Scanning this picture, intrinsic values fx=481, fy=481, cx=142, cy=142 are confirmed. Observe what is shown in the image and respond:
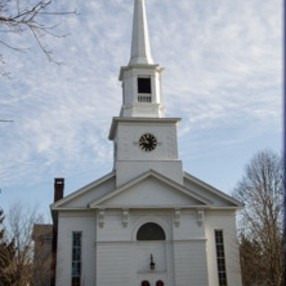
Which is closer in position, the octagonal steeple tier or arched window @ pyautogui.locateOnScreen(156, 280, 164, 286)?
arched window @ pyautogui.locateOnScreen(156, 280, 164, 286)

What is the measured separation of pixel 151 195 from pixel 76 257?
5.77 m

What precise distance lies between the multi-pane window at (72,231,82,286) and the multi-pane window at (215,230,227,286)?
8.37m

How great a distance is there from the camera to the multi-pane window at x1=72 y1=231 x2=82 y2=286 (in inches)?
1101

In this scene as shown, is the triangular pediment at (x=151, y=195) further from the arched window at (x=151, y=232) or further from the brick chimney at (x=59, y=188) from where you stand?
the brick chimney at (x=59, y=188)

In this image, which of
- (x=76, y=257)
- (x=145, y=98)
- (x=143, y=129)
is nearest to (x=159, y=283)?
(x=76, y=257)

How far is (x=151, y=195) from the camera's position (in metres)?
29.1

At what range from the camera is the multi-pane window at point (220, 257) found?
1133 inches

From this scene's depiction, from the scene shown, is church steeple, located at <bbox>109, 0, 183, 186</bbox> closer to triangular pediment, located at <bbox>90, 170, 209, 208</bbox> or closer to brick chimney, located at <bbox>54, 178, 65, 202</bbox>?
triangular pediment, located at <bbox>90, 170, 209, 208</bbox>

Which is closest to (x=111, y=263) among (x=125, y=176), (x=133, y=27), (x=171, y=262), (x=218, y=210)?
(x=171, y=262)

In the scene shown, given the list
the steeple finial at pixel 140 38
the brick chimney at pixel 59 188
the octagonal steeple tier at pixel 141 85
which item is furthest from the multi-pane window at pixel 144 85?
the brick chimney at pixel 59 188

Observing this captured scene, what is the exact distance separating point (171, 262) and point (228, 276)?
3.55 metres

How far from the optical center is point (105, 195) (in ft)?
93.3

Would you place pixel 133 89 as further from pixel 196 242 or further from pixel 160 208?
pixel 196 242

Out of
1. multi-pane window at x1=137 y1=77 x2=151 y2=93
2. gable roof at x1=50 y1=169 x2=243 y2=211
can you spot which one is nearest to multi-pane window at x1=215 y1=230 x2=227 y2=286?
gable roof at x1=50 y1=169 x2=243 y2=211
